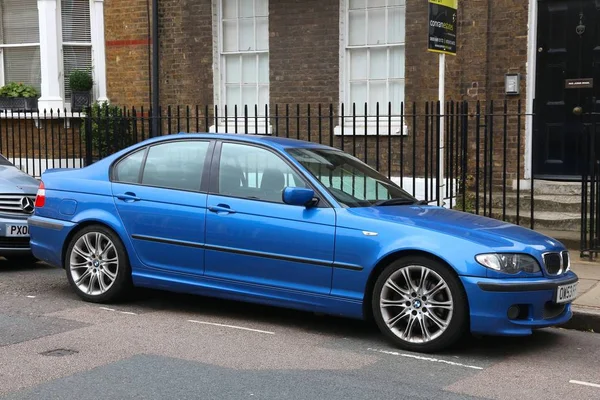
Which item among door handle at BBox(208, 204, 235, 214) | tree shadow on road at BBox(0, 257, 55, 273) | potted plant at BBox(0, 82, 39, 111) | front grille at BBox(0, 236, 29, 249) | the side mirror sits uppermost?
potted plant at BBox(0, 82, 39, 111)

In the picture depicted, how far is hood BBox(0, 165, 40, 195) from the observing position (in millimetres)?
9391

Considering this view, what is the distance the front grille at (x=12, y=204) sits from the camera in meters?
9.24

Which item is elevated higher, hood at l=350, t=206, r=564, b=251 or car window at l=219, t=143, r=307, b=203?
car window at l=219, t=143, r=307, b=203

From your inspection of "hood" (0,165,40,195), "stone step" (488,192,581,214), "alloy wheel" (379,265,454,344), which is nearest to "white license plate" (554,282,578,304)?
"alloy wheel" (379,265,454,344)

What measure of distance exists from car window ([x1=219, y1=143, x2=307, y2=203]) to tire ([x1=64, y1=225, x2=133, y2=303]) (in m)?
1.18

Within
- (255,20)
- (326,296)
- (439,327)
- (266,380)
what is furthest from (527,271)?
(255,20)

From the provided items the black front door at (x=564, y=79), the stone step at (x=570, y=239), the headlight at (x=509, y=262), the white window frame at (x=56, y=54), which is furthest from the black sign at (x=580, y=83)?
the white window frame at (x=56, y=54)

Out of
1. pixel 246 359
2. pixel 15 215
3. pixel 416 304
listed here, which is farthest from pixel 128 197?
pixel 416 304

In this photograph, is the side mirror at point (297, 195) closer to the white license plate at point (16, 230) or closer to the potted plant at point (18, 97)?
the white license plate at point (16, 230)

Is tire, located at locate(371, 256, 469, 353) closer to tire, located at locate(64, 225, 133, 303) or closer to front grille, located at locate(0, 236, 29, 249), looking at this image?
tire, located at locate(64, 225, 133, 303)

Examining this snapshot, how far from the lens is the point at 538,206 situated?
1104 cm

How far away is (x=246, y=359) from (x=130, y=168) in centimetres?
258

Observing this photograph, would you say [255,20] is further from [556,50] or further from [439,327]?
[439,327]

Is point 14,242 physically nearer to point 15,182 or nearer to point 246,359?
point 15,182
